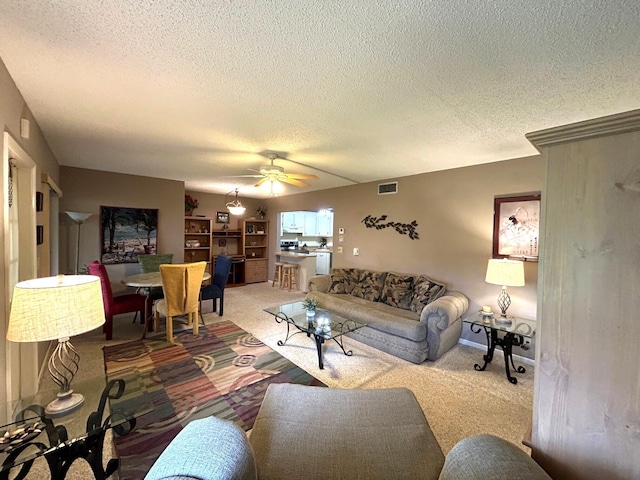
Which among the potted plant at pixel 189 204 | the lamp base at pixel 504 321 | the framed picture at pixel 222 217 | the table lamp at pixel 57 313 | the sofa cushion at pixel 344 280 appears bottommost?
the lamp base at pixel 504 321

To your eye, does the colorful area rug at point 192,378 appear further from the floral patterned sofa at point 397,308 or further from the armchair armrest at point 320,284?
the armchair armrest at point 320,284

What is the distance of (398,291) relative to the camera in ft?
12.3

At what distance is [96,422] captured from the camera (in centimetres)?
122

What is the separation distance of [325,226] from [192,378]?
5.92m

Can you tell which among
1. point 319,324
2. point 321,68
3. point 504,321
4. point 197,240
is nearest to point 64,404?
point 319,324

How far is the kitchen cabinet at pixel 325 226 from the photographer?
25.9 feet

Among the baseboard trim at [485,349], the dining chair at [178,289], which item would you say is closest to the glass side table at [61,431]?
the dining chair at [178,289]

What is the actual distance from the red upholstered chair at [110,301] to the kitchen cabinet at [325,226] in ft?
16.9

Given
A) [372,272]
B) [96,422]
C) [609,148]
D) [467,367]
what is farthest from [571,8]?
[372,272]

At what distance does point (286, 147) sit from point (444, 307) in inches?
99.2

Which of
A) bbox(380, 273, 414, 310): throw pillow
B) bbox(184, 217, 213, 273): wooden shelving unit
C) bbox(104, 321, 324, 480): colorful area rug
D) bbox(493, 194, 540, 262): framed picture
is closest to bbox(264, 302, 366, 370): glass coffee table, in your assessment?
bbox(104, 321, 324, 480): colorful area rug

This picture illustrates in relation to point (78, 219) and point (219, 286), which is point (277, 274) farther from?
point (78, 219)

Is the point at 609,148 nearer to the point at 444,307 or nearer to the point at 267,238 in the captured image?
the point at 444,307

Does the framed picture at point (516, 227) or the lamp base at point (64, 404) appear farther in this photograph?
the framed picture at point (516, 227)
